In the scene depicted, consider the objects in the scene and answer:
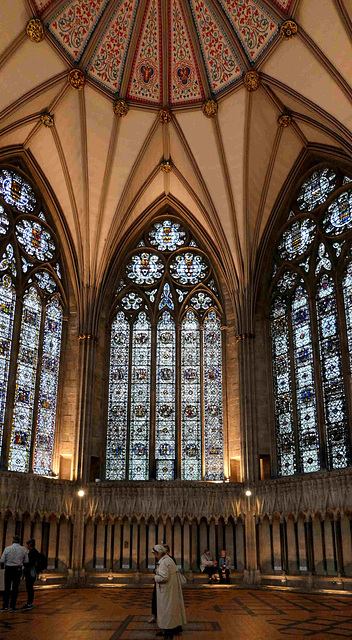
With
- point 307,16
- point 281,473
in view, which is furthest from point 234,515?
point 307,16

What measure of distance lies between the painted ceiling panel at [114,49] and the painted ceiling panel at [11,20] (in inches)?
100

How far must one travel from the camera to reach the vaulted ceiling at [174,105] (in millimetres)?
17297

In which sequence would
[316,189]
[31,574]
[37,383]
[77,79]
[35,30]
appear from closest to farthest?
[31,574] < [35,30] < [77,79] < [37,383] < [316,189]

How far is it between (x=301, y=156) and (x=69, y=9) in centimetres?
878

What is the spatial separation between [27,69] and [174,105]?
4.95 metres

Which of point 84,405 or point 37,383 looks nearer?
point 37,383

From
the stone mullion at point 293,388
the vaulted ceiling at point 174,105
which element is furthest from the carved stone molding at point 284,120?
the stone mullion at point 293,388

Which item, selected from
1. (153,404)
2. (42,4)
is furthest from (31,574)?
(42,4)

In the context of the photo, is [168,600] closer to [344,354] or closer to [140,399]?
[344,354]

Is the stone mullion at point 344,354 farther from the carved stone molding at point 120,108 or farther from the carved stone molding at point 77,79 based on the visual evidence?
the carved stone molding at point 77,79

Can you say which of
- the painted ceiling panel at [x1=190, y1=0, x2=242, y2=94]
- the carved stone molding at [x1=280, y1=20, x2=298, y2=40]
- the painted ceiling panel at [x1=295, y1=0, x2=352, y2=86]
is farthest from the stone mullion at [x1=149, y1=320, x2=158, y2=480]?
the painted ceiling panel at [x1=295, y1=0, x2=352, y2=86]

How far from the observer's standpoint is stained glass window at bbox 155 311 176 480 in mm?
20328

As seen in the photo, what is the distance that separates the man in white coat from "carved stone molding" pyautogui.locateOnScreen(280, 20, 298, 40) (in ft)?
46.5

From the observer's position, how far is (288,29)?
16.9m
